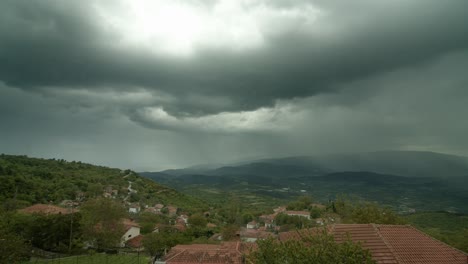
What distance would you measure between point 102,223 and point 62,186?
136 feet

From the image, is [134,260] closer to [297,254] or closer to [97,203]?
[97,203]

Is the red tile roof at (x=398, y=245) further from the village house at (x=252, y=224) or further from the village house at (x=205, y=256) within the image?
the village house at (x=252, y=224)

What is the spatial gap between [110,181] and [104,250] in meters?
66.4

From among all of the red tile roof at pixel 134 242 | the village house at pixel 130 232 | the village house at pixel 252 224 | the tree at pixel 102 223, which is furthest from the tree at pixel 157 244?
the village house at pixel 252 224

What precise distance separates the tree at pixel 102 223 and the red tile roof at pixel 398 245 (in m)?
35.2

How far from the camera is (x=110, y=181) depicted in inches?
4156

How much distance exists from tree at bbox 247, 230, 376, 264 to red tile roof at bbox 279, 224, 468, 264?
5.02 m

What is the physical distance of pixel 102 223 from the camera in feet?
150

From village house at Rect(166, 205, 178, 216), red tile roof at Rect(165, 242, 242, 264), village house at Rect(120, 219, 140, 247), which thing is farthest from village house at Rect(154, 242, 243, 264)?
village house at Rect(166, 205, 178, 216)

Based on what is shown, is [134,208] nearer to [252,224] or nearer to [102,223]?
[252,224]

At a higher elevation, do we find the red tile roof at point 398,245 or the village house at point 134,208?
the red tile roof at point 398,245

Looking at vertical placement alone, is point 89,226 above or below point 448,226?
above

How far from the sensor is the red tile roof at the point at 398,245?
17.6m

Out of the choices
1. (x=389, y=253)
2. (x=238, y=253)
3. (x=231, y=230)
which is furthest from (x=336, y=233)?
(x=231, y=230)
